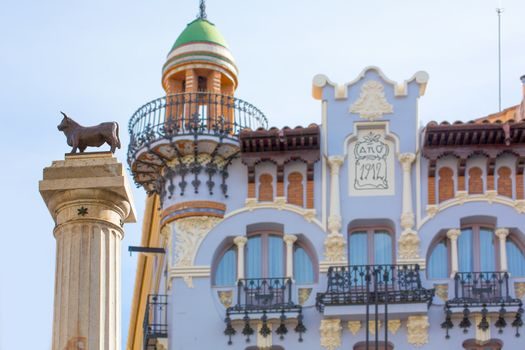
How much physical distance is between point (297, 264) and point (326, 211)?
1.54 metres

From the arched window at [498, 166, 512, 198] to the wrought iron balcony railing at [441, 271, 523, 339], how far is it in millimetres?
2216

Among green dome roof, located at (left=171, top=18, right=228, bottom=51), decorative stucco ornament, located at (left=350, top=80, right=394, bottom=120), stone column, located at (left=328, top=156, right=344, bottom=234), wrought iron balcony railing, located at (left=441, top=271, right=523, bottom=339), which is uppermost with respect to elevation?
green dome roof, located at (left=171, top=18, right=228, bottom=51)

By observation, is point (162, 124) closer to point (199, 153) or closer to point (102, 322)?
point (199, 153)

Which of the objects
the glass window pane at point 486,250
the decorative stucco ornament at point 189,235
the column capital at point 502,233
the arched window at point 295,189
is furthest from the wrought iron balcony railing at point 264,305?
the column capital at point 502,233

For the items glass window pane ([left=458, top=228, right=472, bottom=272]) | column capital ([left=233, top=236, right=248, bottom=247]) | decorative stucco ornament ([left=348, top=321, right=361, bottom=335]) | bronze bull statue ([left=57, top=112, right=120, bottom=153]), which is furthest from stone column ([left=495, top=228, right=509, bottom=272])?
bronze bull statue ([left=57, top=112, right=120, bottom=153])

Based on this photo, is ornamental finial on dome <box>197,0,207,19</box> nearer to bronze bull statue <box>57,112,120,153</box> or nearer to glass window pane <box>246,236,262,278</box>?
glass window pane <box>246,236,262,278</box>

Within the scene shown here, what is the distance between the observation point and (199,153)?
46.3 m

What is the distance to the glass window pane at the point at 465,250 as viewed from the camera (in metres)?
45.4

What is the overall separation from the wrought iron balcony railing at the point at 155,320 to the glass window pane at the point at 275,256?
2814 mm

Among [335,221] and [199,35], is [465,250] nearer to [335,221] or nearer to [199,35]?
[335,221]

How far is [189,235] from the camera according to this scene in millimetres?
45781

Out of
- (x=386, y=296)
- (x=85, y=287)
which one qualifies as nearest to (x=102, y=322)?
(x=85, y=287)

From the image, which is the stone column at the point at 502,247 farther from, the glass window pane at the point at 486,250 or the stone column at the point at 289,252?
the stone column at the point at 289,252

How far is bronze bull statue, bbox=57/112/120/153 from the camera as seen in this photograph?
30406mm
